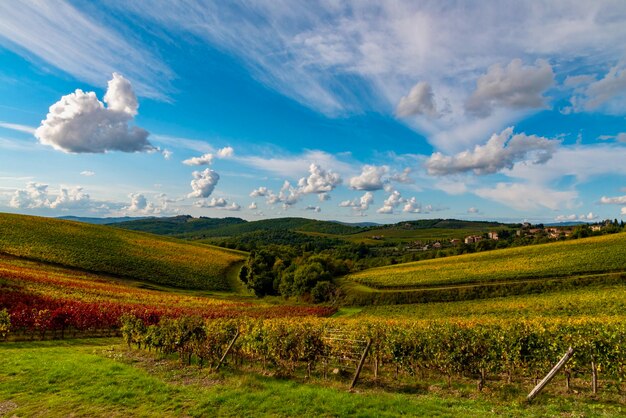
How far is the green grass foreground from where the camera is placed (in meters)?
13.5

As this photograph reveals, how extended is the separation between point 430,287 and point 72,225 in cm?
10493

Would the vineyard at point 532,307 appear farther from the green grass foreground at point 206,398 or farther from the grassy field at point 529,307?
the green grass foreground at point 206,398

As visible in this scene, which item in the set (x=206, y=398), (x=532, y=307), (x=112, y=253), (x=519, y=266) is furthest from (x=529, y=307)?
(x=112, y=253)

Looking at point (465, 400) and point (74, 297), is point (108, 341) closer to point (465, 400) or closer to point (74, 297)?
point (74, 297)

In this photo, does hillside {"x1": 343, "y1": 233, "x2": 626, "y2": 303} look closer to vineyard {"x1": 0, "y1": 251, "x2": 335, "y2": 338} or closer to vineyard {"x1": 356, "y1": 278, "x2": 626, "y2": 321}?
vineyard {"x1": 356, "y1": 278, "x2": 626, "y2": 321}

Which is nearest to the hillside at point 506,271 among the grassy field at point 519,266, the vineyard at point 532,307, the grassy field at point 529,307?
the grassy field at point 519,266

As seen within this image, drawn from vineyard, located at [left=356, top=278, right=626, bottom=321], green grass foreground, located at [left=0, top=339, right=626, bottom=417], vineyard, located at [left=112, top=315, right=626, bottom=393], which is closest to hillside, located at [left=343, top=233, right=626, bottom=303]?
vineyard, located at [left=356, top=278, right=626, bottom=321]

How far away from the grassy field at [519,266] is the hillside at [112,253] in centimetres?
4314

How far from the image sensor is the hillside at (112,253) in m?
78.3

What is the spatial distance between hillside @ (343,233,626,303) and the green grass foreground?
1888 inches

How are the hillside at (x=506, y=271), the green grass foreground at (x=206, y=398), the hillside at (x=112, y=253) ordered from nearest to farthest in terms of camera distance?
1. the green grass foreground at (x=206, y=398)
2. the hillside at (x=506, y=271)
3. the hillside at (x=112, y=253)

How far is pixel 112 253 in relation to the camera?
89062mm

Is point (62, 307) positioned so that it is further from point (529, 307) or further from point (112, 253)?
point (112, 253)

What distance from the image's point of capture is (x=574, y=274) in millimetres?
57031
